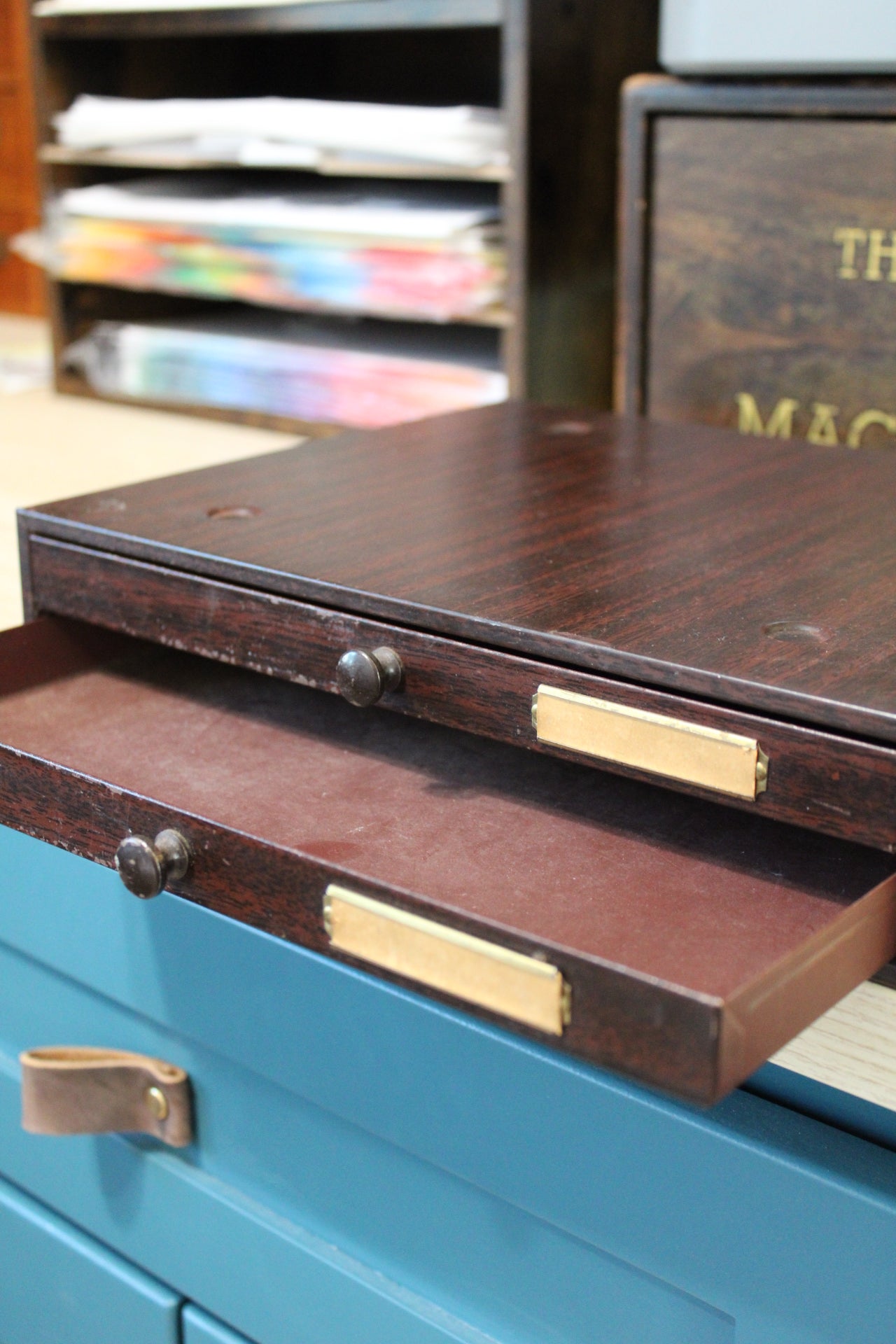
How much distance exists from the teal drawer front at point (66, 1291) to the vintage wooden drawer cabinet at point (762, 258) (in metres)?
0.63

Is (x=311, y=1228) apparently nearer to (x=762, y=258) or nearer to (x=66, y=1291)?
(x=66, y=1291)

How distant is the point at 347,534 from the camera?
654 mm

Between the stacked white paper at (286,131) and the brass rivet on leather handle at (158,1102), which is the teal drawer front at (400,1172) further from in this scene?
the stacked white paper at (286,131)

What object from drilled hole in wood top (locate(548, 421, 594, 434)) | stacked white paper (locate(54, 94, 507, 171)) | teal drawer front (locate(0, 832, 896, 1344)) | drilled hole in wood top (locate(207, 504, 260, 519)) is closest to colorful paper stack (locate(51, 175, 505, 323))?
stacked white paper (locate(54, 94, 507, 171))

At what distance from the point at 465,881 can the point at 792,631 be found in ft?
0.47

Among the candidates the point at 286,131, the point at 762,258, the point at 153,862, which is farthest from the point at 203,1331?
the point at 286,131

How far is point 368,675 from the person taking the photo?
55 centimetres

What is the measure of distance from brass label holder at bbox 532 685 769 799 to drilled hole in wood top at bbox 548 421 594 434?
0.39 m

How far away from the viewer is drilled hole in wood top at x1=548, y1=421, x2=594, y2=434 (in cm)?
88

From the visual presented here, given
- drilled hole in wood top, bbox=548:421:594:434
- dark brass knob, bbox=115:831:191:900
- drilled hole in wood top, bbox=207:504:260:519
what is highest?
drilled hole in wood top, bbox=207:504:260:519

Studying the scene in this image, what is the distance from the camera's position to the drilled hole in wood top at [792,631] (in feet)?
1.70

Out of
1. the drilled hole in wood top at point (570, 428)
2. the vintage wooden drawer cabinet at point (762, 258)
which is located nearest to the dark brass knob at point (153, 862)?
→ the drilled hole in wood top at point (570, 428)

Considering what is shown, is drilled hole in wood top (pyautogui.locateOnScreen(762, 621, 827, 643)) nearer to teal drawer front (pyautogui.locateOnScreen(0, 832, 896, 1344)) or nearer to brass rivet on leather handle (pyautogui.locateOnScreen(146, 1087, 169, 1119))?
teal drawer front (pyautogui.locateOnScreen(0, 832, 896, 1344))

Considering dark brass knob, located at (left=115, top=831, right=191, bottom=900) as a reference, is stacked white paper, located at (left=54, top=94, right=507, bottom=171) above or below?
above
